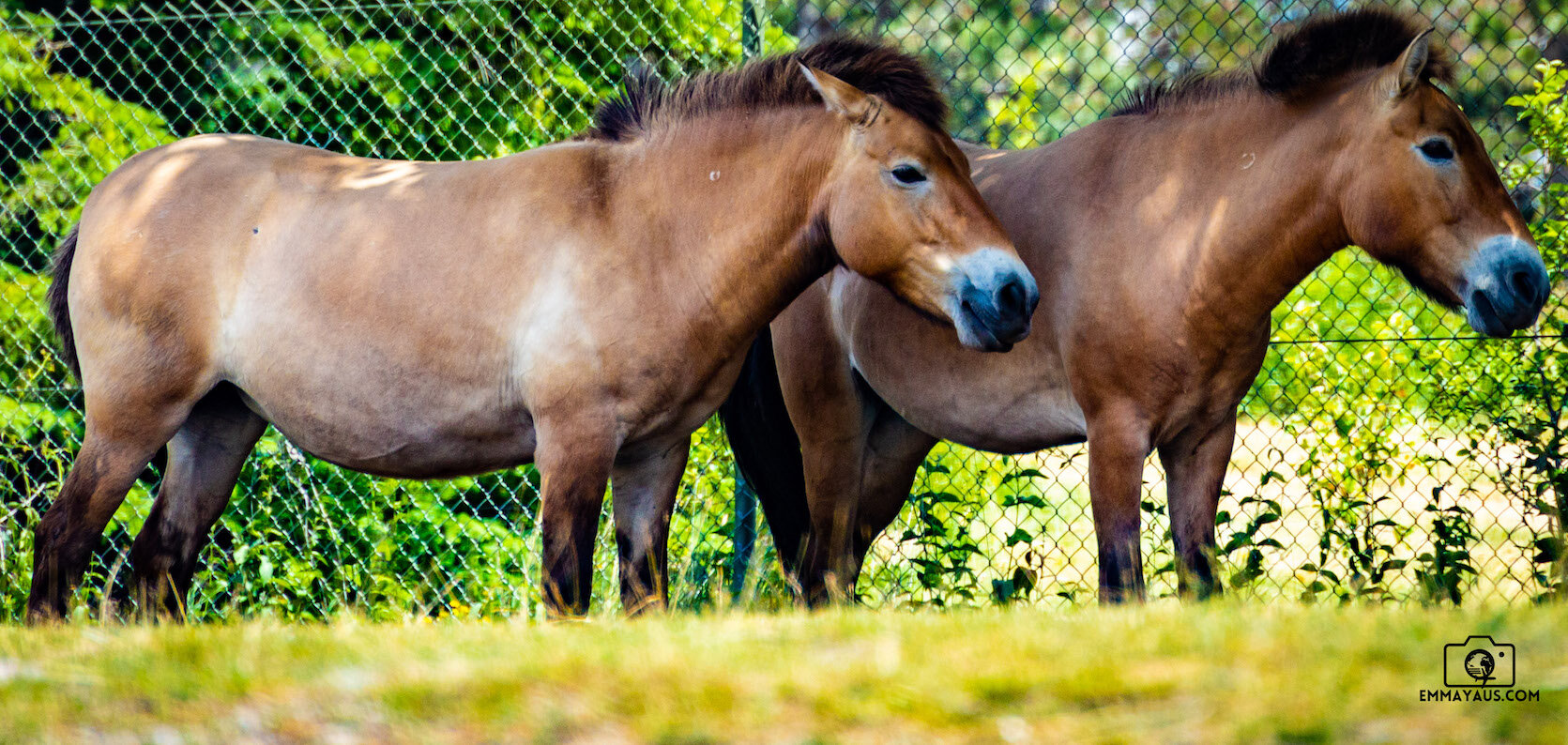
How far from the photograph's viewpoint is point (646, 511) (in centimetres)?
409

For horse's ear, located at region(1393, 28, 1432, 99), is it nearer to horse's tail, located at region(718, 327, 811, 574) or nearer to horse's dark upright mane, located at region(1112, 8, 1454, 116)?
horse's dark upright mane, located at region(1112, 8, 1454, 116)

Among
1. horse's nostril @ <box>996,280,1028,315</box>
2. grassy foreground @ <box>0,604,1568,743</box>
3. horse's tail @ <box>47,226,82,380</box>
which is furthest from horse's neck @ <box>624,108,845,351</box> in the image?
horse's tail @ <box>47,226,82,380</box>

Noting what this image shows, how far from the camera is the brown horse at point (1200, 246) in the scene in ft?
11.7

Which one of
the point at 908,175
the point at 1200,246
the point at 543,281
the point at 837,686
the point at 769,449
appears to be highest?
the point at 908,175

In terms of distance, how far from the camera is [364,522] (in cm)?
572

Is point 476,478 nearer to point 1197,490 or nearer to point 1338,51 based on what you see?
point 1197,490

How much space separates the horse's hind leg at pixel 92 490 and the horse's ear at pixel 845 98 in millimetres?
2239

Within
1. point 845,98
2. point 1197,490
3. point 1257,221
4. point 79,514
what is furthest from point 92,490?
point 1257,221

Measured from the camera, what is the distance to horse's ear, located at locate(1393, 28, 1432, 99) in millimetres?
3514

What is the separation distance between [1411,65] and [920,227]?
1408 mm

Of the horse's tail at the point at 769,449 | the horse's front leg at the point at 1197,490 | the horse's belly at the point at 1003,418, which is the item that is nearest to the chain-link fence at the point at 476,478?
the horse's tail at the point at 769,449

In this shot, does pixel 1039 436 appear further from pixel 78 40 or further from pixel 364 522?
pixel 78 40

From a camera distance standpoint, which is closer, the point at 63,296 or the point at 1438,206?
the point at 1438,206

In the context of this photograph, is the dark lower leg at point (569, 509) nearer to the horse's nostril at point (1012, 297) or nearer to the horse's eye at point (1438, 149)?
the horse's nostril at point (1012, 297)
